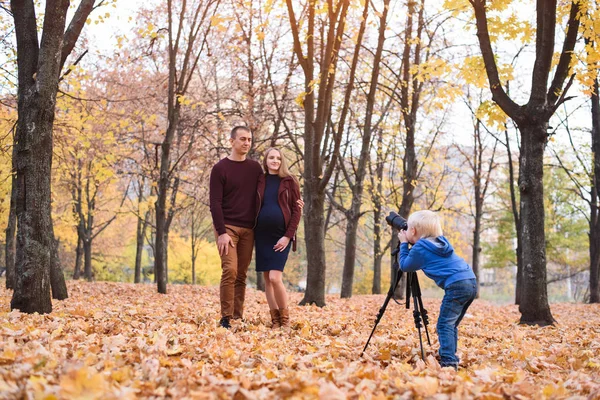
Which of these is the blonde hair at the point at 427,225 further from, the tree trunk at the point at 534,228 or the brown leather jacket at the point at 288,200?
the tree trunk at the point at 534,228

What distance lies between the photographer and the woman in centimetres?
616

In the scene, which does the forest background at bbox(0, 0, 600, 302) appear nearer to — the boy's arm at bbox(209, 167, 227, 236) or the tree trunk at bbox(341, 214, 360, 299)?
the tree trunk at bbox(341, 214, 360, 299)

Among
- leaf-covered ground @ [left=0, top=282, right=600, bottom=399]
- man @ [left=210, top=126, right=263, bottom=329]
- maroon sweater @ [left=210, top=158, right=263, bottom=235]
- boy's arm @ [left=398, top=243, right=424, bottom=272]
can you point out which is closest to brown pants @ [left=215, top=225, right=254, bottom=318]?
man @ [left=210, top=126, right=263, bottom=329]

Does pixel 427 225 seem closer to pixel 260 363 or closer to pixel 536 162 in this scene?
pixel 260 363

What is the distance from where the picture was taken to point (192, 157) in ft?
56.8

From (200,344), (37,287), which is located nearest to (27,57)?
(37,287)

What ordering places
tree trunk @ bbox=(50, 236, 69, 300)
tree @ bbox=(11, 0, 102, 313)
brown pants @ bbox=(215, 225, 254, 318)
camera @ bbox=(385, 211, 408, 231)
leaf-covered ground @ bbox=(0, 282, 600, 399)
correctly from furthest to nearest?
tree trunk @ bbox=(50, 236, 69, 300) < tree @ bbox=(11, 0, 102, 313) < brown pants @ bbox=(215, 225, 254, 318) < camera @ bbox=(385, 211, 408, 231) < leaf-covered ground @ bbox=(0, 282, 600, 399)

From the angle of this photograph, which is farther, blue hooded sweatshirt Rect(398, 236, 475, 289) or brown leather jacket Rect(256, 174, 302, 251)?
brown leather jacket Rect(256, 174, 302, 251)

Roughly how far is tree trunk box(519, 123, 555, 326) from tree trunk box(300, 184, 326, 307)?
3.68 m

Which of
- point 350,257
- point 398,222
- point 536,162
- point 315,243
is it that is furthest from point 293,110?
point 398,222

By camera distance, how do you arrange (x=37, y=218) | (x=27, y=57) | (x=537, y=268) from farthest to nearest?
1. (x=537, y=268)
2. (x=27, y=57)
3. (x=37, y=218)

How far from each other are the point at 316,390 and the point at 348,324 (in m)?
4.12

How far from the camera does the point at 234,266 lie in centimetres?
608

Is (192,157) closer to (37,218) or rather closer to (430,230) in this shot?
(37,218)
